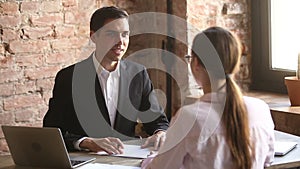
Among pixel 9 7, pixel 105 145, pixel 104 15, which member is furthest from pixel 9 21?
pixel 105 145

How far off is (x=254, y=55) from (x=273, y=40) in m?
0.18

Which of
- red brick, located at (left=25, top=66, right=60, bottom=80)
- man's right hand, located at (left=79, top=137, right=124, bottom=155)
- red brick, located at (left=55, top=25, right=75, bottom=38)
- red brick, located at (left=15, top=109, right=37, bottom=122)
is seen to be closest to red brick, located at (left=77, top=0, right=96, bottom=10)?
red brick, located at (left=55, top=25, right=75, bottom=38)

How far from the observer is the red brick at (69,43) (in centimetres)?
353

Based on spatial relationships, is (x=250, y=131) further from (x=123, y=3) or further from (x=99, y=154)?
(x=123, y=3)

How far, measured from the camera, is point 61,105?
2795 millimetres

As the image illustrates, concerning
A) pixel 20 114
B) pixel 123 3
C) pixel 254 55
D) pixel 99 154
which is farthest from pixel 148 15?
pixel 99 154

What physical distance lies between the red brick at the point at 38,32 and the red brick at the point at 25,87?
250 mm

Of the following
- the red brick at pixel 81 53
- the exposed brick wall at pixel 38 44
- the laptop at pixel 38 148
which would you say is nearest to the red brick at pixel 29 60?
the exposed brick wall at pixel 38 44

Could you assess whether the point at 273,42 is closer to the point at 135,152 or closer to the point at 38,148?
the point at 135,152

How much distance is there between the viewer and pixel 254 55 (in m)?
4.04

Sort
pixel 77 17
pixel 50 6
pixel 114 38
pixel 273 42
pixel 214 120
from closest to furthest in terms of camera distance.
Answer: pixel 214 120 < pixel 114 38 < pixel 50 6 < pixel 77 17 < pixel 273 42

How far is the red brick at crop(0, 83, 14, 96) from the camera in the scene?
3359 mm

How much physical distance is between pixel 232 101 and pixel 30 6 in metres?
1.76

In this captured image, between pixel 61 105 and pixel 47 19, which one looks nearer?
pixel 61 105
